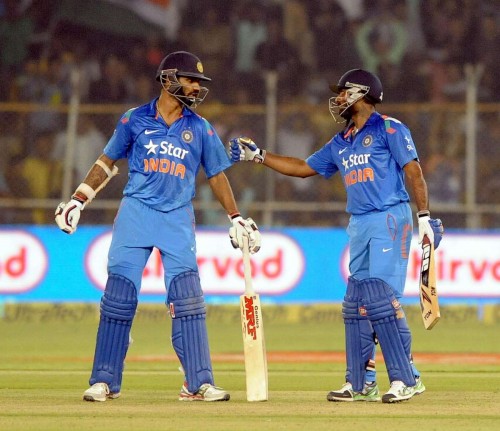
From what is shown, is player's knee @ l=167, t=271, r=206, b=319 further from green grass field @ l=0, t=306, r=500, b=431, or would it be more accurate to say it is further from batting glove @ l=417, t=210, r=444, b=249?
batting glove @ l=417, t=210, r=444, b=249

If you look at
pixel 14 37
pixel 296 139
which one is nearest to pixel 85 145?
pixel 296 139

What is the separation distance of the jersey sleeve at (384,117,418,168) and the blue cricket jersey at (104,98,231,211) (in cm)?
117

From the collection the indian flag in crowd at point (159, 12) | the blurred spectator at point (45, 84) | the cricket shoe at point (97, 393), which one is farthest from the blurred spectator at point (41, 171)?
the cricket shoe at point (97, 393)

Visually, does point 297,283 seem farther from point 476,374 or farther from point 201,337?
point 201,337

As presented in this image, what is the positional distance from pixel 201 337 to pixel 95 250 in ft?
28.8

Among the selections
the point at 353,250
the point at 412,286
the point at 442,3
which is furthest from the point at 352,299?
the point at 442,3

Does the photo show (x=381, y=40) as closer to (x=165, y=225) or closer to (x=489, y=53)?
(x=489, y=53)

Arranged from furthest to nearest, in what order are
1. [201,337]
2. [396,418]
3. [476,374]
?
[476,374], [201,337], [396,418]

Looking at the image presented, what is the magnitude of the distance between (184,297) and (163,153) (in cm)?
98

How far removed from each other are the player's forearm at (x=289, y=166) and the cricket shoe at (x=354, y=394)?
1.61 meters

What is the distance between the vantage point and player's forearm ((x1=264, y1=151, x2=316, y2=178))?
928 centimetres

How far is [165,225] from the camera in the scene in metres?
8.59

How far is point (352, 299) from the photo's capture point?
28.2 feet

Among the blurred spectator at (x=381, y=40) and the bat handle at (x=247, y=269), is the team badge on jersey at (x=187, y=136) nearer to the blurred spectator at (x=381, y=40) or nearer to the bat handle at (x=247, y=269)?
the bat handle at (x=247, y=269)
